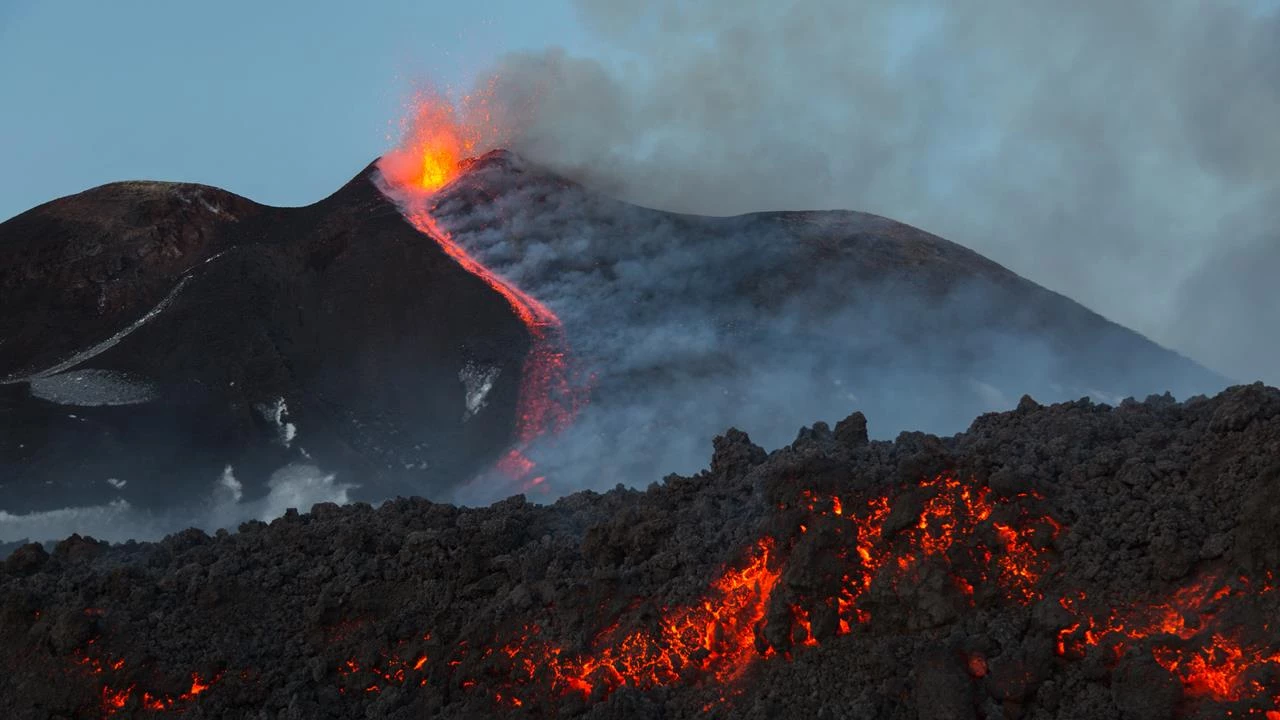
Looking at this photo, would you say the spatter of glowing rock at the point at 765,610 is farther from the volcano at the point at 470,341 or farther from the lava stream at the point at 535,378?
the lava stream at the point at 535,378

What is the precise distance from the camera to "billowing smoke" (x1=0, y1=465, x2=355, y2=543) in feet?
70.4

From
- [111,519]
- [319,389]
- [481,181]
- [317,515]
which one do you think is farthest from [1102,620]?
[481,181]

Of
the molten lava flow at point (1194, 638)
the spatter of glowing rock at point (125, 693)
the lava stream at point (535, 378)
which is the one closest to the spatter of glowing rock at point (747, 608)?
the molten lava flow at point (1194, 638)

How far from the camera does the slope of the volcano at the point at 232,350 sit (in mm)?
23469

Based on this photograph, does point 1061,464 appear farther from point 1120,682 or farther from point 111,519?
point 111,519

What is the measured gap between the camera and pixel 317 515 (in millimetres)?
12344

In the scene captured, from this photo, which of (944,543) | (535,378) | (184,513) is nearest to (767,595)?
(944,543)

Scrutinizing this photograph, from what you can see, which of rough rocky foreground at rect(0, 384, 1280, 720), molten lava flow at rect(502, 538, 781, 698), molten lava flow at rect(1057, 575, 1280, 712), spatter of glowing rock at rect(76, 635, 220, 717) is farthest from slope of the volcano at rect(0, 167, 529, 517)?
molten lava flow at rect(1057, 575, 1280, 712)

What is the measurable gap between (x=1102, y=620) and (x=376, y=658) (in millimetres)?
5861

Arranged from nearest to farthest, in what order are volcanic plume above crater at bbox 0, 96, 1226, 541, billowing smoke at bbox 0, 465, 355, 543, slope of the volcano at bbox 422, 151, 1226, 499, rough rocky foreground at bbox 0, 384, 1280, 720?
rough rocky foreground at bbox 0, 384, 1280, 720 → billowing smoke at bbox 0, 465, 355, 543 → volcanic plume above crater at bbox 0, 96, 1226, 541 → slope of the volcano at bbox 422, 151, 1226, 499

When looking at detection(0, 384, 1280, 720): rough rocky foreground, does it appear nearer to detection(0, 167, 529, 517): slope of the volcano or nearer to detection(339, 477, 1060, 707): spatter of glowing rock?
detection(339, 477, 1060, 707): spatter of glowing rock

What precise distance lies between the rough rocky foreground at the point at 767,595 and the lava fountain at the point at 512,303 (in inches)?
436

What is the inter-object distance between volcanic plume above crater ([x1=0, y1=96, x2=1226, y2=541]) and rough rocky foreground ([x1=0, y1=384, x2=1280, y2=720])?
10.6 metres

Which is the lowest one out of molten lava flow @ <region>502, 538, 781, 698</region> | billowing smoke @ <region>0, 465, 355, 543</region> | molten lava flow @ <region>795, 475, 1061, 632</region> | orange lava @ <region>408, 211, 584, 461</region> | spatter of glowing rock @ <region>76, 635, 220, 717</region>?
spatter of glowing rock @ <region>76, 635, 220, 717</region>
